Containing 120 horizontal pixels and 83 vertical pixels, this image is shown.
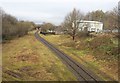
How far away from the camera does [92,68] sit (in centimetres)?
2867

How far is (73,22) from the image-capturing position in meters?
68.9

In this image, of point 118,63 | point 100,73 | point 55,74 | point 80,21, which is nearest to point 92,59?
point 118,63

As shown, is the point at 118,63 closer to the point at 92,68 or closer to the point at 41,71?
the point at 92,68

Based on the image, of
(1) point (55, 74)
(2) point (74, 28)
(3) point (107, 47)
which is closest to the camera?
(1) point (55, 74)

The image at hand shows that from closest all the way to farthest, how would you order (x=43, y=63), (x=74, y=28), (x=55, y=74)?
(x=55, y=74), (x=43, y=63), (x=74, y=28)

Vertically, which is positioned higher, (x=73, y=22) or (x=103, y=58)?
(x=73, y=22)

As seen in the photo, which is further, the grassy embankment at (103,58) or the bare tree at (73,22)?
the bare tree at (73,22)

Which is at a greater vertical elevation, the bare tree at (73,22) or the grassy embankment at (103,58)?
the bare tree at (73,22)

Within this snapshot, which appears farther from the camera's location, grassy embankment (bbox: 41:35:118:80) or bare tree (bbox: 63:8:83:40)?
bare tree (bbox: 63:8:83:40)

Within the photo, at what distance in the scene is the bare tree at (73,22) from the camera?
224 feet

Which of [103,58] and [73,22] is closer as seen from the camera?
[103,58]

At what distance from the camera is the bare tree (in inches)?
2688

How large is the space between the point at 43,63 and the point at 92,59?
23.9ft

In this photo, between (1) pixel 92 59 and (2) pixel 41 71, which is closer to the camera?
(2) pixel 41 71
